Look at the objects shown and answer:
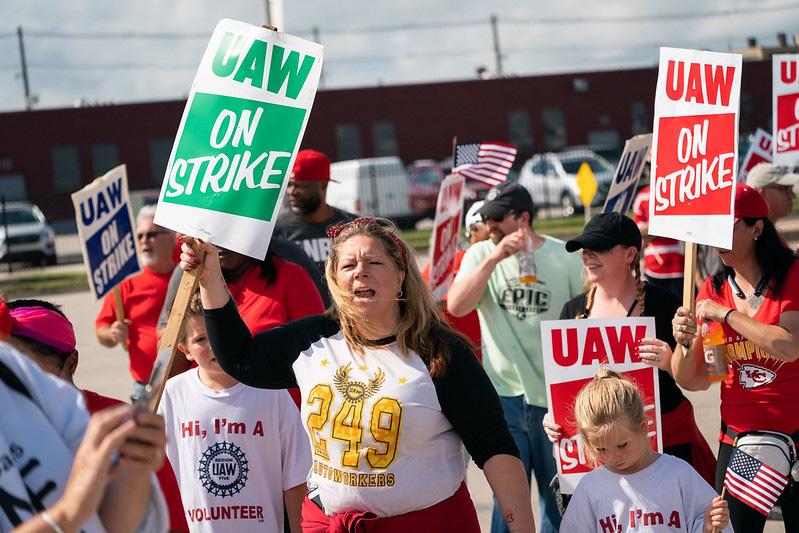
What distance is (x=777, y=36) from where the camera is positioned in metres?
37.2

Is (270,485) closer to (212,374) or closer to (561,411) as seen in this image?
(212,374)

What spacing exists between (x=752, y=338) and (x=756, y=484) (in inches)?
23.9

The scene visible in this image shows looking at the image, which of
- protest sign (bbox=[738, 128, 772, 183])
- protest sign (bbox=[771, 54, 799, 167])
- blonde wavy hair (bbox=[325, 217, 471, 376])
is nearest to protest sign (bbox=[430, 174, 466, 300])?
protest sign (bbox=[771, 54, 799, 167])

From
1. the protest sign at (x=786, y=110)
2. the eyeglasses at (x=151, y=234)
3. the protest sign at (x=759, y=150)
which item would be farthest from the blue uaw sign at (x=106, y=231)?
the protest sign at (x=759, y=150)

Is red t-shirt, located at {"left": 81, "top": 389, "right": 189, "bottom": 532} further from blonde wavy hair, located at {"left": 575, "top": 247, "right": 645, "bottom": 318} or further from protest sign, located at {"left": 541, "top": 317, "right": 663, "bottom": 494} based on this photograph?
blonde wavy hair, located at {"left": 575, "top": 247, "right": 645, "bottom": 318}

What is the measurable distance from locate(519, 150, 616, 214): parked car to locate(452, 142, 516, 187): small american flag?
70.3ft

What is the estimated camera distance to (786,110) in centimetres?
774

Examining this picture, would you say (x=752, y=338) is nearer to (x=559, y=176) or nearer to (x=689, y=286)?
(x=689, y=286)

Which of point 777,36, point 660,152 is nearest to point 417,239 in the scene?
point 777,36

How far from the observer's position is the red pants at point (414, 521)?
3.59 m

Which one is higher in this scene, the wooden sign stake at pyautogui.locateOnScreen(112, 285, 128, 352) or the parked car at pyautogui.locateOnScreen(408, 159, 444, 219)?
the wooden sign stake at pyautogui.locateOnScreen(112, 285, 128, 352)

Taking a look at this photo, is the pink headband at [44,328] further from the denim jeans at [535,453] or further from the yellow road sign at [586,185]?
the yellow road sign at [586,185]

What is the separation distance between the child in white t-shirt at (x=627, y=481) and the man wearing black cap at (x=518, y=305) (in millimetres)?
1533

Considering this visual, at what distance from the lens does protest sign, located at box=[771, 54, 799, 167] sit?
7.68 m
